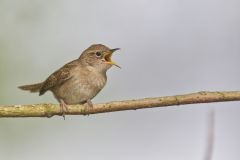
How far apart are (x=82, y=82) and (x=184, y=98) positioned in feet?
10.1

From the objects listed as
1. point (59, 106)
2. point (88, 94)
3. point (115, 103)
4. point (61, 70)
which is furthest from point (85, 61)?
point (115, 103)

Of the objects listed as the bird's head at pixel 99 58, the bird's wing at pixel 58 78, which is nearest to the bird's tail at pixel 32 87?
the bird's wing at pixel 58 78

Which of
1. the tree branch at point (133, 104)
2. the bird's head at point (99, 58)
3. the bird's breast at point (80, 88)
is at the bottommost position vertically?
the tree branch at point (133, 104)

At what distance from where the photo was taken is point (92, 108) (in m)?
3.67

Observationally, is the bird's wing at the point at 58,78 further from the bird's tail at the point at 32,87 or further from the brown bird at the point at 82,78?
the bird's tail at the point at 32,87

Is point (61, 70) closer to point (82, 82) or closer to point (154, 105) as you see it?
point (82, 82)

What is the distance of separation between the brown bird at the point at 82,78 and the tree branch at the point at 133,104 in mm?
2286

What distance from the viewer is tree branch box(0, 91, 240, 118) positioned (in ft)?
11.1

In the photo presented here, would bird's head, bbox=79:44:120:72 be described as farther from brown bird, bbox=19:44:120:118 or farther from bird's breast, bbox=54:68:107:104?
bird's breast, bbox=54:68:107:104

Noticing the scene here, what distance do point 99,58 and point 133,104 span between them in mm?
3160

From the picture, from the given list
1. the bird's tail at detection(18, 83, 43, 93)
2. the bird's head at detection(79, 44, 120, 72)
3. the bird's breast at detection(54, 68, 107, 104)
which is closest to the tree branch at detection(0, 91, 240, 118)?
the bird's breast at detection(54, 68, 107, 104)

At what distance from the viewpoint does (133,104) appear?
3.52m

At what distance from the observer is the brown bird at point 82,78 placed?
6195 millimetres

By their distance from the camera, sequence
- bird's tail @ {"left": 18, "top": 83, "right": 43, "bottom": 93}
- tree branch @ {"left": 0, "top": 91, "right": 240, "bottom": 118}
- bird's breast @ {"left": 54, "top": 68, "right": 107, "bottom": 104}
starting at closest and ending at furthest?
1. tree branch @ {"left": 0, "top": 91, "right": 240, "bottom": 118}
2. bird's breast @ {"left": 54, "top": 68, "right": 107, "bottom": 104}
3. bird's tail @ {"left": 18, "top": 83, "right": 43, "bottom": 93}
